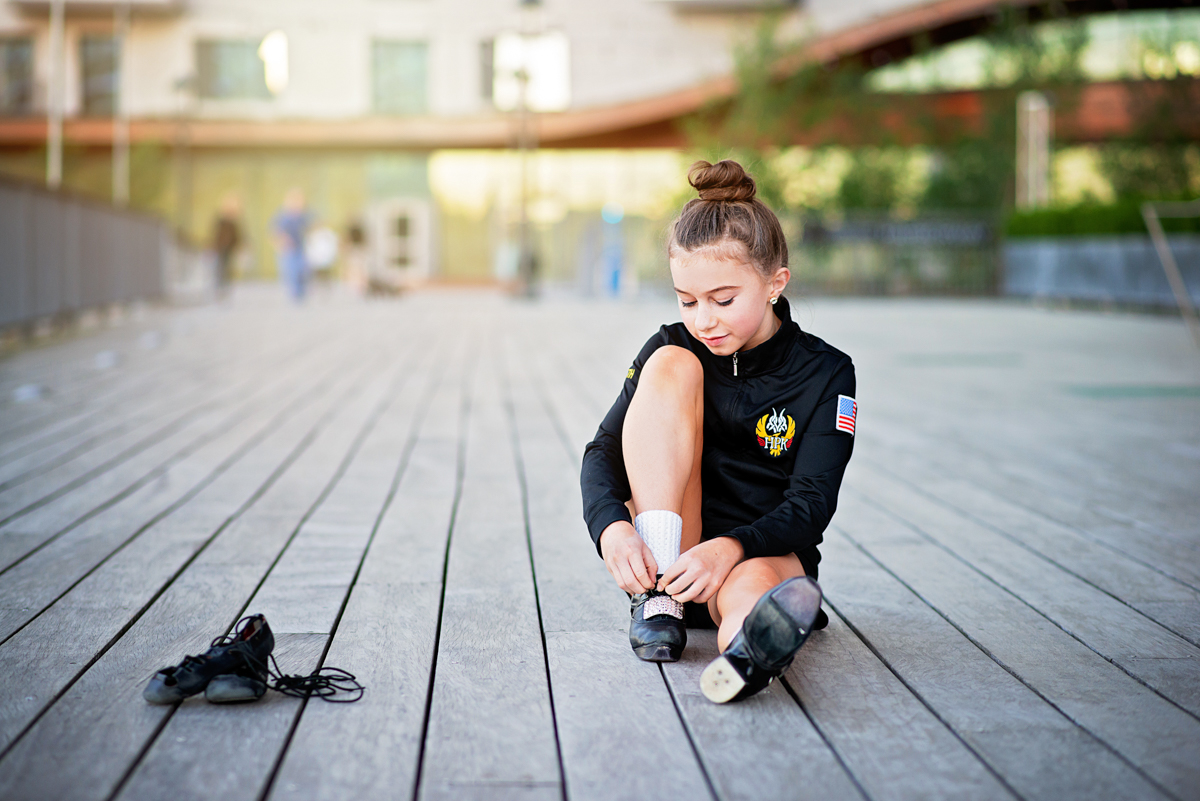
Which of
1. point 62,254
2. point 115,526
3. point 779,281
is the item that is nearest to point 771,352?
point 779,281

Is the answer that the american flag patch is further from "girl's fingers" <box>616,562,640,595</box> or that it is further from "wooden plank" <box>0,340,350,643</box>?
"wooden plank" <box>0,340,350,643</box>

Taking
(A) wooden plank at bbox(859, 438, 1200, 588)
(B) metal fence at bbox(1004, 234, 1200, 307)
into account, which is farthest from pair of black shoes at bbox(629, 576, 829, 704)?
(B) metal fence at bbox(1004, 234, 1200, 307)

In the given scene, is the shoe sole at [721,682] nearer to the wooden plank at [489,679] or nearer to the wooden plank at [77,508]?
the wooden plank at [489,679]

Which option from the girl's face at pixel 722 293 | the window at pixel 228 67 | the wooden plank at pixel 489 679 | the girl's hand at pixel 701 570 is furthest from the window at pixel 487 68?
the girl's hand at pixel 701 570

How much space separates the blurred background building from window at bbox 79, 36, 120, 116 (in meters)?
0.08

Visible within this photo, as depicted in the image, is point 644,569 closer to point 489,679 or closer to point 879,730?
point 489,679

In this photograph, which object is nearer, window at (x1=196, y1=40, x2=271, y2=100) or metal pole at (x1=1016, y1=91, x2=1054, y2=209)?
metal pole at (x1=1016, y1=91, x2=1054, y2=209)

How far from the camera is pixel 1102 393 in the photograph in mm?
7176

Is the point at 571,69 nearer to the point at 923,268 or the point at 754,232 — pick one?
the point at 923,268

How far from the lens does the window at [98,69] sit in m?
33.7

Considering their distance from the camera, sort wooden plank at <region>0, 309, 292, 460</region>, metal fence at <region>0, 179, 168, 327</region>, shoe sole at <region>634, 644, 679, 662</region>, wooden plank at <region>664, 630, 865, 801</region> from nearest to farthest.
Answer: wooden plank at <region>664, 630, 865, 801</region>
shoe sole at <region>634, 644, 679, 662</region>
wooden plank at <region>0, 309, 292, 460</region>
metal fence at <region>0, 179, 168, 327</region>

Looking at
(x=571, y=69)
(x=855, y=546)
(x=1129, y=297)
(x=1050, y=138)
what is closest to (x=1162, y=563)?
(x=855, y=546)

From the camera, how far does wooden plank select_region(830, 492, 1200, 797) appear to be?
1945mm

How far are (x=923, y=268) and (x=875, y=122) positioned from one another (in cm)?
464
